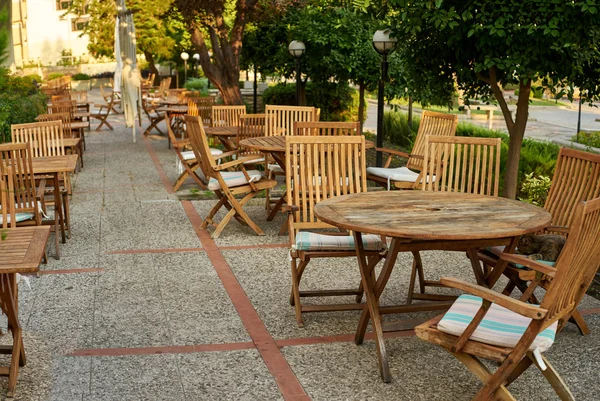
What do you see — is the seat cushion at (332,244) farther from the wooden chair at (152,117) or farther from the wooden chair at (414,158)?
the wooden chair at (152,117)

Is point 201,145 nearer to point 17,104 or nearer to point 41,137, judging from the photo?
point 41,137

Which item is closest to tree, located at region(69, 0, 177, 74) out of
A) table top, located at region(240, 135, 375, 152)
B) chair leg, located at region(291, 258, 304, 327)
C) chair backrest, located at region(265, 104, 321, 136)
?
chair backrest, located at region(265, 104, 321, 136)

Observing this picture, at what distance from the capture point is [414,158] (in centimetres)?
841

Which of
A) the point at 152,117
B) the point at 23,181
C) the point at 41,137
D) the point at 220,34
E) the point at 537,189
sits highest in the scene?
the point at 220,34

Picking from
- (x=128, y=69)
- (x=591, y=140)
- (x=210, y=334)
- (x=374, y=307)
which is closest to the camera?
(x=374, y=307)

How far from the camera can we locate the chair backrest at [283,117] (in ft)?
30.6

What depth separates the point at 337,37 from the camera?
1356 centimetres

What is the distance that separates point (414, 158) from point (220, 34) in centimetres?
644

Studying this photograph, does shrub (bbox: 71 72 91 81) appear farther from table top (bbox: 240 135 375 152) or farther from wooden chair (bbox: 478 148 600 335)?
wooden chair (bbox: 478 148 600 335)

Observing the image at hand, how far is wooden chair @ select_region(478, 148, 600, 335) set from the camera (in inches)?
193

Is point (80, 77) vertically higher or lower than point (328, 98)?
lower

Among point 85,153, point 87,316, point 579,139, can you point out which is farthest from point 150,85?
point 87,316

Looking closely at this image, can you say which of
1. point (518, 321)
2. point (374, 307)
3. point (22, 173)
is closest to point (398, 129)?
point (22, 173)

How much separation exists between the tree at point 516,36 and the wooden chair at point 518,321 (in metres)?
3.49
